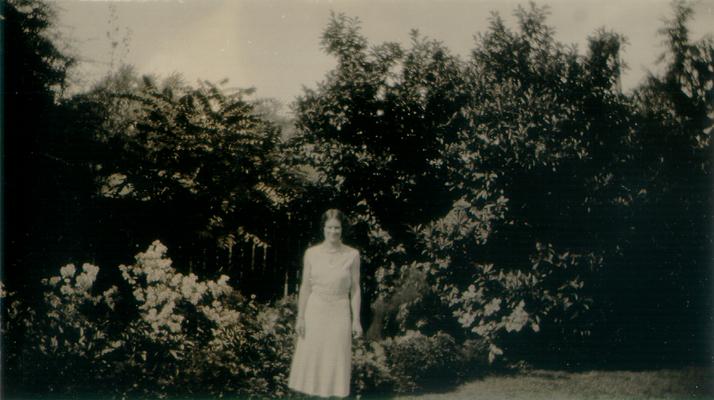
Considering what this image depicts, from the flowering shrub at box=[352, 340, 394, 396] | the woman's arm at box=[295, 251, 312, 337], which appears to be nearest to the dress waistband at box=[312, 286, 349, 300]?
the woman's arm at box=[295, 251, 312, 337]

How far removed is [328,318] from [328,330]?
104 millimetres

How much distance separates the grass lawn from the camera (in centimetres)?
725

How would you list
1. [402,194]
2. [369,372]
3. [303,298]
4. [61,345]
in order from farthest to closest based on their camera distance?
[402,194] < [369,372] < [303,298] < [61,345]

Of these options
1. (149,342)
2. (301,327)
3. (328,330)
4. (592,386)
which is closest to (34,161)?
(149,342)

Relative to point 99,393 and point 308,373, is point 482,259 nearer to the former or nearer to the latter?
point 308,373

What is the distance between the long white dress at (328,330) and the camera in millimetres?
5207

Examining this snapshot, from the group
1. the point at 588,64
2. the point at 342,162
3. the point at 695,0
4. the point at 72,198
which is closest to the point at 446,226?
the point at 342,162

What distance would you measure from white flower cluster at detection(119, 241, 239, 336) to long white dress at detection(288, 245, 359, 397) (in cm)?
130

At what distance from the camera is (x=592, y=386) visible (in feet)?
25.5

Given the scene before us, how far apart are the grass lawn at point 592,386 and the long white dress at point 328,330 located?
1863mm

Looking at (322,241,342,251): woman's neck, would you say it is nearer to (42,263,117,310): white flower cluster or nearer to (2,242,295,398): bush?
(2,242,295,398): bush

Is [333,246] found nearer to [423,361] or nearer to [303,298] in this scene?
[303,298]

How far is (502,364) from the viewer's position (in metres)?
8.76

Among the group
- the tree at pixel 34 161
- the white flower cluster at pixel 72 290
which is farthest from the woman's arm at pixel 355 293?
the tree at pixel 34 161
